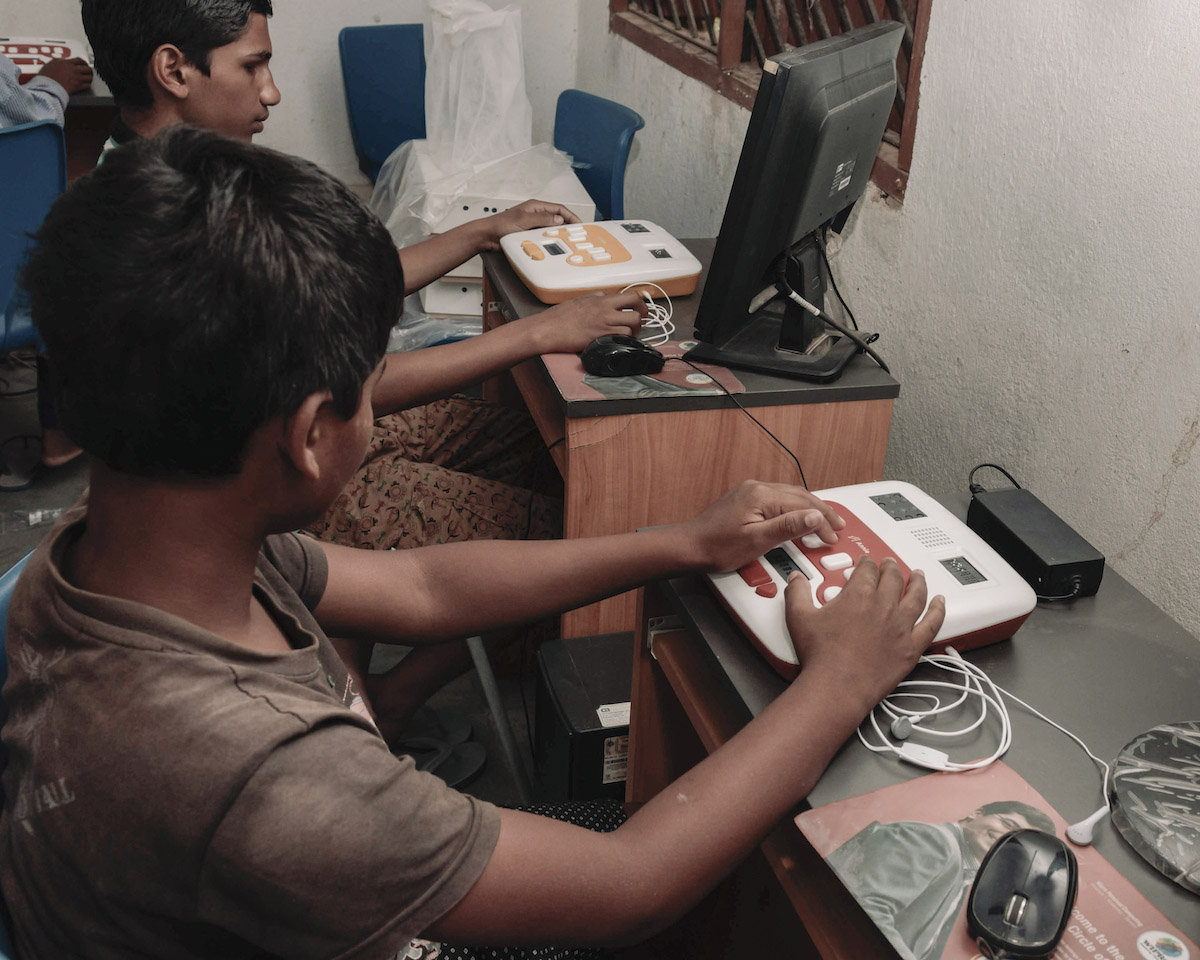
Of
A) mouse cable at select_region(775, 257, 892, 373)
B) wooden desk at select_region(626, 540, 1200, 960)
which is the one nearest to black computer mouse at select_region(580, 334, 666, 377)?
mouse cable at select_region(775, 257, 892, 373)

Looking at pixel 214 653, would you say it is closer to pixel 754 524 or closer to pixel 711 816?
pixel 711 816

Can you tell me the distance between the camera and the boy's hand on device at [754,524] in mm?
909

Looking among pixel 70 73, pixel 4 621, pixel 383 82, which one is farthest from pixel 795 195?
pixel 70 73

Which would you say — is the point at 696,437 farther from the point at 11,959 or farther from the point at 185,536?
the point at 11,959

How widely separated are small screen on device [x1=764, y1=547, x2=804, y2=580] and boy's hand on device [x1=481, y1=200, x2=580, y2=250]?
3.33ft

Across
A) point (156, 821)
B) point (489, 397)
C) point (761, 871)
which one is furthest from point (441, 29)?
point (156, 821)

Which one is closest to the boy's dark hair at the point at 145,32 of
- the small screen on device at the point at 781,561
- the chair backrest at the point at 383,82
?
the small screen on device at the point at 781,561

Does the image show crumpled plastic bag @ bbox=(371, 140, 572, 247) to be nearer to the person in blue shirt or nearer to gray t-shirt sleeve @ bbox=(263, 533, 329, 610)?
the person in blue shirt

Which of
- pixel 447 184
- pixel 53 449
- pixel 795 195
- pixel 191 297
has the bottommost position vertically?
pixel 53 449

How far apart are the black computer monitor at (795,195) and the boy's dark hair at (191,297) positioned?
658 mm

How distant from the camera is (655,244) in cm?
166

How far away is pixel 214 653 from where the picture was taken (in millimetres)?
566

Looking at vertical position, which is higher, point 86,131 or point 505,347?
point 505,347

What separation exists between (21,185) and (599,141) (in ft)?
4.10
